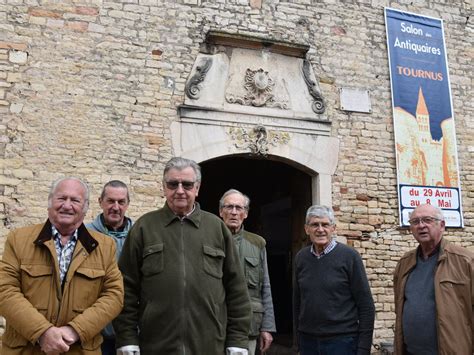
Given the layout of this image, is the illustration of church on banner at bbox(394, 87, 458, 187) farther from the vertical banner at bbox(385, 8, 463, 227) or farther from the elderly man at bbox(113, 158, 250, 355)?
the elderly man at bbox(113, 158, 250, 355)

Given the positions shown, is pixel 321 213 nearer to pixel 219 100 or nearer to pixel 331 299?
pixel 331 299

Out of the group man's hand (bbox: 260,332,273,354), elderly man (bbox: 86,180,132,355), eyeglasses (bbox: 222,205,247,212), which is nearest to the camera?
elderly man (bbox: 86,180,132,355)

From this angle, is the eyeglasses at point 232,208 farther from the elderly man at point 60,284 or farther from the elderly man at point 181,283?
the elderly man at point 60,284

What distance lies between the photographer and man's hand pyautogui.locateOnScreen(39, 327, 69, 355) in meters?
2.38

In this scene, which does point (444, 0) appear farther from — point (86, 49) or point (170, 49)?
point (86, 49)

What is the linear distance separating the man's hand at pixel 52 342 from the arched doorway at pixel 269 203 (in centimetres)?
606

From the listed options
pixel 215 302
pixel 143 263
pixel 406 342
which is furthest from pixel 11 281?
pixel 406 342

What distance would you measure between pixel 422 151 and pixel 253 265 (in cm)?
449

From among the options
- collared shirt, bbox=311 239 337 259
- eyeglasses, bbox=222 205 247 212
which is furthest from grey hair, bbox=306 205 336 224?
eyeglasses, bbox=222 205 247 212

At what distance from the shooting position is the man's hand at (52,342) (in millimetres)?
2383

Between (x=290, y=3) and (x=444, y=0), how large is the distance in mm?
2593

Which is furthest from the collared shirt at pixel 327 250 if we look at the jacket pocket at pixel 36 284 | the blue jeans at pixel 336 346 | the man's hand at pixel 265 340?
the jacket pocket at pixel 36 284

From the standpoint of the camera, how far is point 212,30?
22.2 ft

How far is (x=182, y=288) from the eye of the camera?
2689 mm
